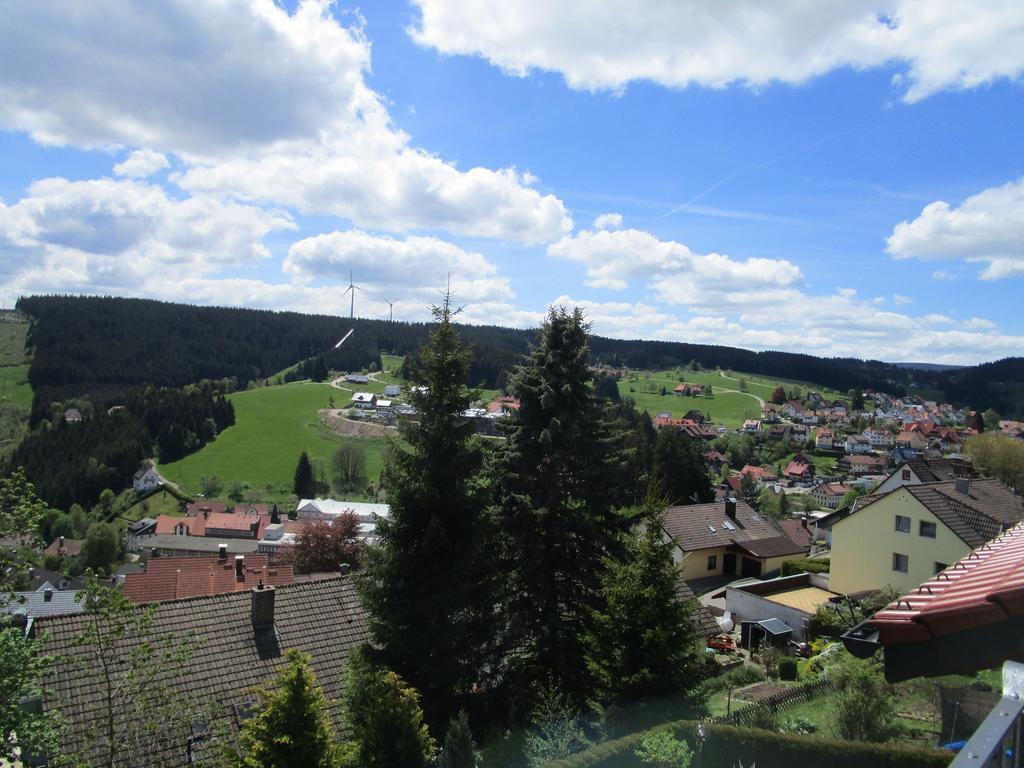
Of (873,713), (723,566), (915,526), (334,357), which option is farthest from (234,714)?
(334,357)

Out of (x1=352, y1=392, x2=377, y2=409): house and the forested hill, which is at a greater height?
the forested hill

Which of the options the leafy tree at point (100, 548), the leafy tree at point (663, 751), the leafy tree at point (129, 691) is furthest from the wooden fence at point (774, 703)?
the leafy tree at point (100, 548)

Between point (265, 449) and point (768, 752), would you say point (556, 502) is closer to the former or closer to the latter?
point (768, 752)

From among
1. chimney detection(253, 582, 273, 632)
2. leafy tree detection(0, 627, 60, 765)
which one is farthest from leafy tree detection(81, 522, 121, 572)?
leafy tree detection(0, 627, 60, 765)

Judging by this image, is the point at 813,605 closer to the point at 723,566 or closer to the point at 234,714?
the point at 723,566

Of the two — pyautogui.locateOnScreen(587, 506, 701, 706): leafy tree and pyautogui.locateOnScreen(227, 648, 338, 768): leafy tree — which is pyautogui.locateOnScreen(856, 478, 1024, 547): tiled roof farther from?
pyautogui.locateOnScreen(227, 648, 338, 768): leafy tree

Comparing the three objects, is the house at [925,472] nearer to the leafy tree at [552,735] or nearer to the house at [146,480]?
the leafy tree at [552,735]
